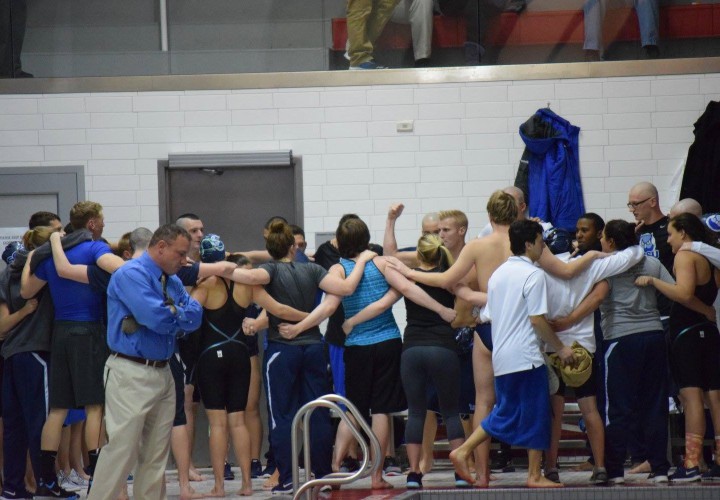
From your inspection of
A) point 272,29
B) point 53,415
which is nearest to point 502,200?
point 53,415

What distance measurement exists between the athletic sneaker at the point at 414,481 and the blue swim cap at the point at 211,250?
5.94 feet

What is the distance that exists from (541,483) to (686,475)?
884 millimetres

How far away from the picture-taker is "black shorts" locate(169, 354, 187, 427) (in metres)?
7.06

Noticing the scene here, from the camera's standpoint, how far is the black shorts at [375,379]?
7.24 metres

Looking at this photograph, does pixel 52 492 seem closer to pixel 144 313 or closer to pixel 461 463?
pixel 144 313

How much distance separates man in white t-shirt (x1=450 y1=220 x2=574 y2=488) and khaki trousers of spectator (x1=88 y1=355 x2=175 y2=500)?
175cm

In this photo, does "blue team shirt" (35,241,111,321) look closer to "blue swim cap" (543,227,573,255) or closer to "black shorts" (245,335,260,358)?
"black shorts" (245,335,260,358)

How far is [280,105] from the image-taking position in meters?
9.83

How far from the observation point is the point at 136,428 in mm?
5902

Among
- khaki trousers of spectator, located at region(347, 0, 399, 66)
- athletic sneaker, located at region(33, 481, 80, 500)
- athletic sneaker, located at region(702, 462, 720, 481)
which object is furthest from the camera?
khaki trousers of spectator, located at region(347, 0, 399, 66)

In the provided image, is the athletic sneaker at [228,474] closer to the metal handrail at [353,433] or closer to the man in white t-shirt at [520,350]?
the metal handrail at [353,433]

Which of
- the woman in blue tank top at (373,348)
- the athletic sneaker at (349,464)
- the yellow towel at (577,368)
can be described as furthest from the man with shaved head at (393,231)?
the athletic sneaker at (349,464)

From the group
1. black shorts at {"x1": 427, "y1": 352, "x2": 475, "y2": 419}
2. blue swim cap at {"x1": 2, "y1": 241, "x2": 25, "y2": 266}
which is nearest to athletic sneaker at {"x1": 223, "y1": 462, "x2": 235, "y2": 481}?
black shorts at {"x1": 427, "y1": 352, "x2": 475, "y2": 419}

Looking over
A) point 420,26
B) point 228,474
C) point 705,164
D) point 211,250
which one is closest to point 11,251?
point 211,250
